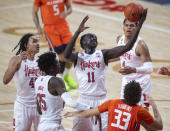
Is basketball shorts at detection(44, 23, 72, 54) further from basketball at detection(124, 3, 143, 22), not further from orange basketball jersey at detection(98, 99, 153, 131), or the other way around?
orange basketball jersey at detection(98, 99, 153, 131)

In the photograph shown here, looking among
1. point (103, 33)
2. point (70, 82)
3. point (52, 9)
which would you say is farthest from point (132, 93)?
point (103, 33)

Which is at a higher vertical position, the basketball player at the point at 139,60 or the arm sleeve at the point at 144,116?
the basketball player at the point at 139,60

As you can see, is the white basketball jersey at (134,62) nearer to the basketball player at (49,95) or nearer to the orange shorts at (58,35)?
the basketball player at (49,95)

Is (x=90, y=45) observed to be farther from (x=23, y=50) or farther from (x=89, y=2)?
(x=89, y=2)

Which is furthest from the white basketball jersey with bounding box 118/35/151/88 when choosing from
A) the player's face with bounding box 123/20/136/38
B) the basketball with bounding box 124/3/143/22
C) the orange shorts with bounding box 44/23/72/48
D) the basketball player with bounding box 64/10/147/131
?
the orange shorts with bounding box 44/23/72/48

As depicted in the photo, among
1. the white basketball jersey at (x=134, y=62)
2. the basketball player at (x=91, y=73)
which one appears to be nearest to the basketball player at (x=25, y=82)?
the basketball player at (x=91, y=73)

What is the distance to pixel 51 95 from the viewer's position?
563cm

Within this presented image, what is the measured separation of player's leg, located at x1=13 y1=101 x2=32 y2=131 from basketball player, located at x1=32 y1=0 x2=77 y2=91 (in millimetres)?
3660

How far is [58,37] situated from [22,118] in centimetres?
406

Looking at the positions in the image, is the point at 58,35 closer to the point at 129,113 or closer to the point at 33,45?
the point at 33,45

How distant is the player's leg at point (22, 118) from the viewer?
630 cm

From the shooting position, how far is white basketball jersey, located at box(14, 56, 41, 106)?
6306mm

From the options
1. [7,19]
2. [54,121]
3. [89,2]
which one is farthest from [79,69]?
[89,2]

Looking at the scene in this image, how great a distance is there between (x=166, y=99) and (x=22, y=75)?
13.2 ft
